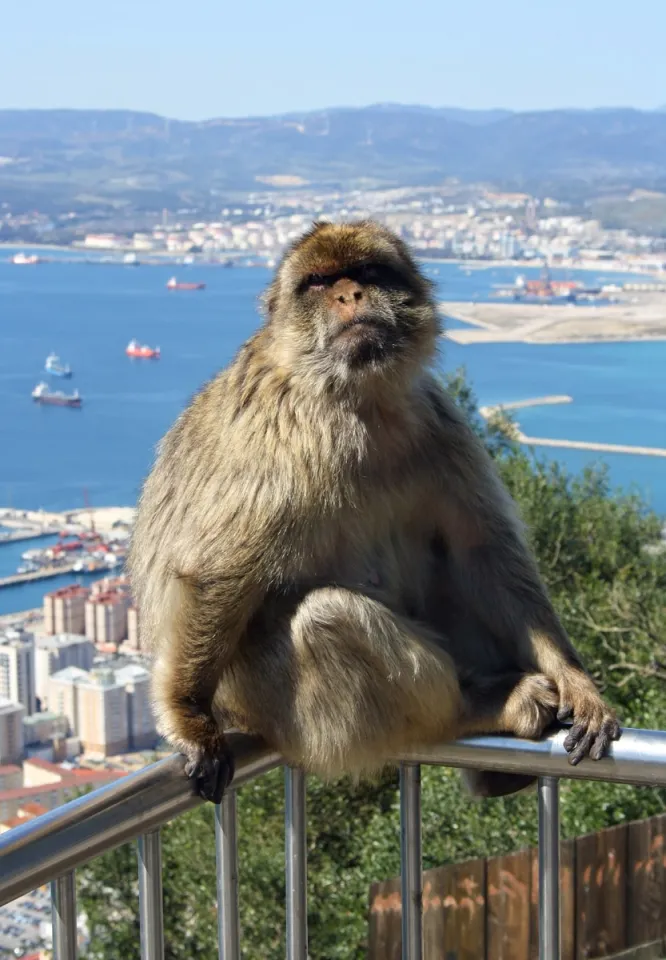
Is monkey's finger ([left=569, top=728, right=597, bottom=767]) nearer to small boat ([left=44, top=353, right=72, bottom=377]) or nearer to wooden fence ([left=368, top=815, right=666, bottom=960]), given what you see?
wooden fence ([left=368, top=815, right=666, bottom=960])

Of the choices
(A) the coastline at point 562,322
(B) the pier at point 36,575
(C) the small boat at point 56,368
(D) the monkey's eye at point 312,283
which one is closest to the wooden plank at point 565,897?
(D) the monkey's eye at point 312,283

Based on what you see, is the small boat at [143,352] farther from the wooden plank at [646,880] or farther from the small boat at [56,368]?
the wooden plank at [646,880]

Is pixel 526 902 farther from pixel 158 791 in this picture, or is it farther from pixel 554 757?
pixel 158 791

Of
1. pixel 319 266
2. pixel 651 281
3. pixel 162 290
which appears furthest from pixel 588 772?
pixel 162 290

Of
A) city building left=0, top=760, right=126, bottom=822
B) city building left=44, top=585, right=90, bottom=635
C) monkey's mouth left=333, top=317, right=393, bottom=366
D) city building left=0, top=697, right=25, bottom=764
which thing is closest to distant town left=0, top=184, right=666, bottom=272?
city building left=44, top=585, right=90, bottom=635

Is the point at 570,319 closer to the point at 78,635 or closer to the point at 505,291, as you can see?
the point at 505,291

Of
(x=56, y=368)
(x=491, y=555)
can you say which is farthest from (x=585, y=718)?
(x=56, y=368)

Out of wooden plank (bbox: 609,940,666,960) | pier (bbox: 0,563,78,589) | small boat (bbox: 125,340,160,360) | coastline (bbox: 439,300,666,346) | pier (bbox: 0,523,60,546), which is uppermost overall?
wooden plank (bbox: 609,940,666,960)
